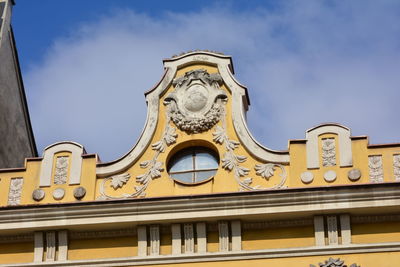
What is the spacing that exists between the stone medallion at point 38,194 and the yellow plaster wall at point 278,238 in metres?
4.02

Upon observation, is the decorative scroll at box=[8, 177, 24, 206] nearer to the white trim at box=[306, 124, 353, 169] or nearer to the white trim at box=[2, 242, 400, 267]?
the white trim at box=[2, 242, 400, 267]

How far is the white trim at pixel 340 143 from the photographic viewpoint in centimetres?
2036

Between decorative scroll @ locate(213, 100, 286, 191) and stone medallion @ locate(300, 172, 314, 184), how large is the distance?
0.35 metres

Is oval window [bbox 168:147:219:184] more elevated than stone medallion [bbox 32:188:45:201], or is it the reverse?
oval window [bbox 168:147:219:184]

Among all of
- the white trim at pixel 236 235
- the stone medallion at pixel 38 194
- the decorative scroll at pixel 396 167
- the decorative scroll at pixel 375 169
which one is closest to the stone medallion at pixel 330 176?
the decorative scroll at pixel 375 169

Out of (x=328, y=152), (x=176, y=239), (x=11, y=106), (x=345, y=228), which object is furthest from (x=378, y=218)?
(x=11, y=106)

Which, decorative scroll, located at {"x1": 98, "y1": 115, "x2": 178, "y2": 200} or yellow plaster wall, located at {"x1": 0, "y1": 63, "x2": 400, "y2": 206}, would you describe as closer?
yellow plaster wall, located at {"x1": 0, "y1": 63, "x2": 400, "y2": 206}

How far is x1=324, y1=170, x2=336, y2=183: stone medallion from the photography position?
20172mm

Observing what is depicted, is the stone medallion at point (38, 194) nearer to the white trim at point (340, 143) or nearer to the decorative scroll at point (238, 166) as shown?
the decorative scroll at point (238, 166)

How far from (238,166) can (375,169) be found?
101 inches

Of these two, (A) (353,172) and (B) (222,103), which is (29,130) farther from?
(A) (353,172)

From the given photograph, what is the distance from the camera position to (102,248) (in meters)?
20.5

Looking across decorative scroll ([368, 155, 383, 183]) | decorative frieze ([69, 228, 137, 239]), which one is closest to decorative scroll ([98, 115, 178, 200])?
decorative frieze ([69, 228, 137, 239])

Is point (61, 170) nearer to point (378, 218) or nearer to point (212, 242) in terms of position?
point (212, 242)
